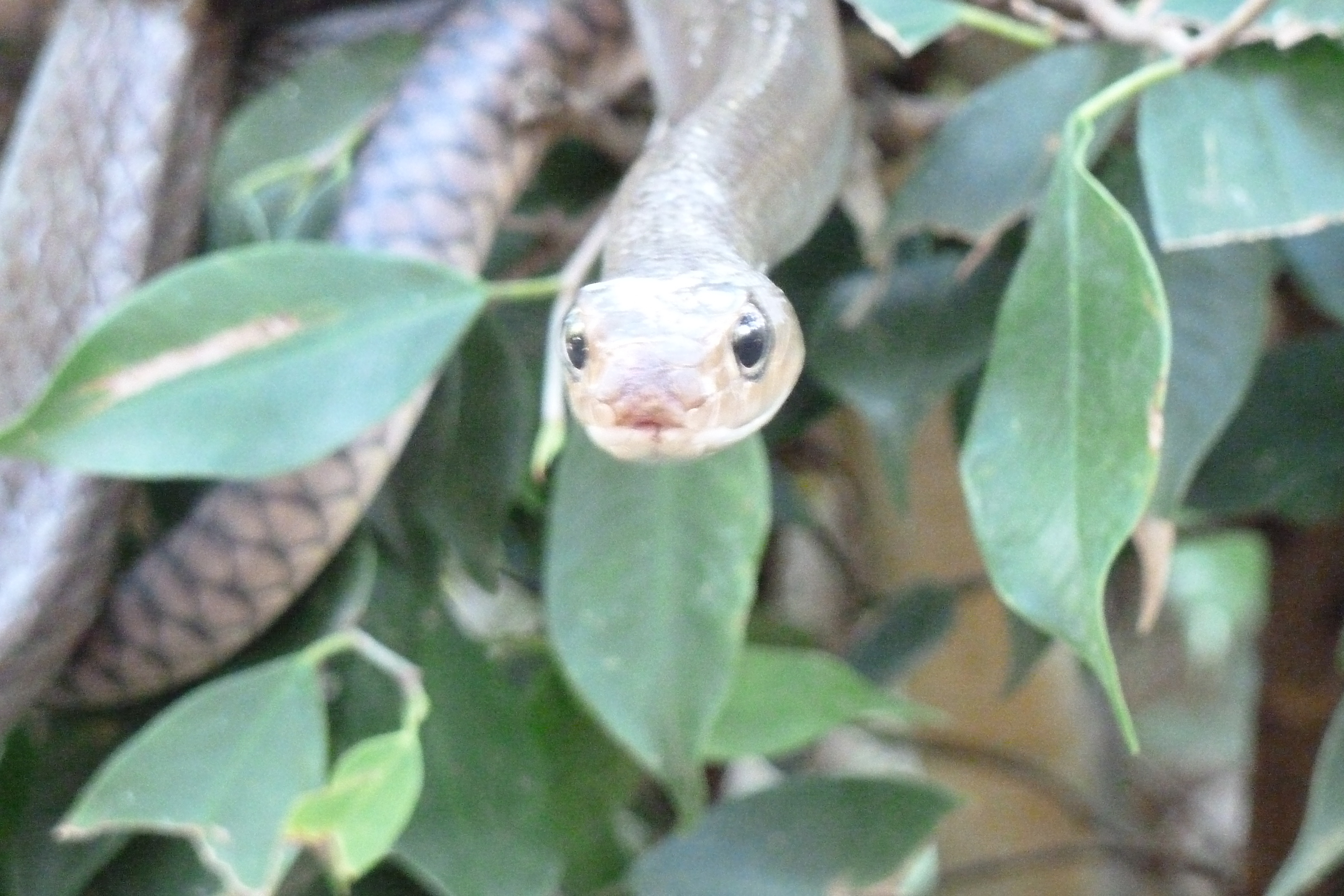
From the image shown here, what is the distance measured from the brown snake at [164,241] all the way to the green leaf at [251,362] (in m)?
0.09

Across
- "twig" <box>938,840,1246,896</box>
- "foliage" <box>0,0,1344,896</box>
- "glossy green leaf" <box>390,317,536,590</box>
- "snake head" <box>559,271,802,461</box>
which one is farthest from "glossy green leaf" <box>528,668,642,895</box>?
"twig" <box>938,840,1246,896</box>

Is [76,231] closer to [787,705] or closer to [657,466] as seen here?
[657,466]

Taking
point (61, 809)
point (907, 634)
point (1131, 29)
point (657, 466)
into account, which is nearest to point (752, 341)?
point (657, 466)

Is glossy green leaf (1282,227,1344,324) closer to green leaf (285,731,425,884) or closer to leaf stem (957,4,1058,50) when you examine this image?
leaf stem (957,4,1058,50)

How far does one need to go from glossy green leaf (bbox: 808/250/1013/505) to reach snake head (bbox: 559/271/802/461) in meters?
0.19

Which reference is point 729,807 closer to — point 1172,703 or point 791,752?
point 791,752

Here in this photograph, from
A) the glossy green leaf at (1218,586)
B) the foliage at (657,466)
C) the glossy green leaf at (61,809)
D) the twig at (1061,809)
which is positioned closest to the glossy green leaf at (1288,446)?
the foliage at (657,466)

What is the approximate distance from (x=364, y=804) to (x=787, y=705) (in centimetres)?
30

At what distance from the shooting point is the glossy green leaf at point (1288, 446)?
0.77 m

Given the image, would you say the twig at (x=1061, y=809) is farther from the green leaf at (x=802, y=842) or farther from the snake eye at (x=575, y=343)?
the snake eye at (x=575, y=343)

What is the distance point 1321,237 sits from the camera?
0.69 m

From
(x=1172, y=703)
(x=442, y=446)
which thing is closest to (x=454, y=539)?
(x=442, y=446)

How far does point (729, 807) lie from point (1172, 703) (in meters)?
1.93

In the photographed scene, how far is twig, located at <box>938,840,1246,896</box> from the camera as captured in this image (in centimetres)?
124
